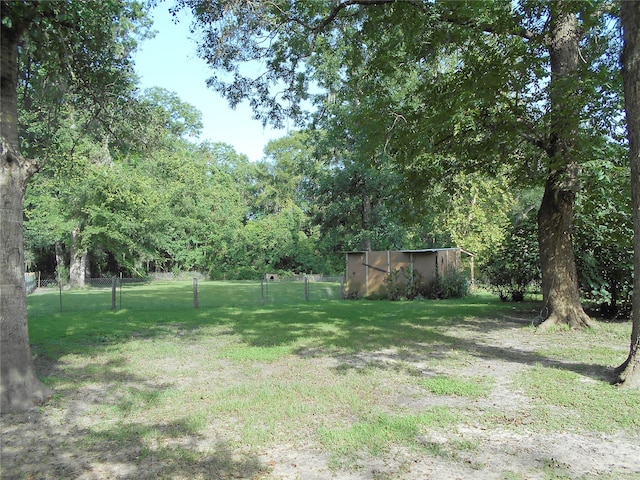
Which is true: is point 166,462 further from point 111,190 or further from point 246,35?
point 111,190

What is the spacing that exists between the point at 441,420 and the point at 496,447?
0.75 metres

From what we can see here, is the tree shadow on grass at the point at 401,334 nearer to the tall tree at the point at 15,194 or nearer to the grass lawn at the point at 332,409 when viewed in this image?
the grass lawn at the point at 332,409

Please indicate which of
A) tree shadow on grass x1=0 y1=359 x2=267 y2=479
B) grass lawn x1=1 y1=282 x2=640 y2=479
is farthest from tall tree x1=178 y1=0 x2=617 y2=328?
tree shadow on grass x1=0 y1=359 x2=267 y2=479

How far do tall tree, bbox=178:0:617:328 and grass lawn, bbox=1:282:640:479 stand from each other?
12.0 ft

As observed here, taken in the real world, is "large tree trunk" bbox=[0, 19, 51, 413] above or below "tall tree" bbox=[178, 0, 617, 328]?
below

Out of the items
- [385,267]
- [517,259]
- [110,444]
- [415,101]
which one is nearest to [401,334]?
[415,101]

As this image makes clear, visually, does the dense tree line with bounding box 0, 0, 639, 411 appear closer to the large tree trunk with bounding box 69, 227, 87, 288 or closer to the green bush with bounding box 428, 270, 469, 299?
the green bush with bounding box 428, 270, 469, 299

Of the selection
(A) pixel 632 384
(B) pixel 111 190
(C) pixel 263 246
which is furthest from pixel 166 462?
(C) pixel 263 246

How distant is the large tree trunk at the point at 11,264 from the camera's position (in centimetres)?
555

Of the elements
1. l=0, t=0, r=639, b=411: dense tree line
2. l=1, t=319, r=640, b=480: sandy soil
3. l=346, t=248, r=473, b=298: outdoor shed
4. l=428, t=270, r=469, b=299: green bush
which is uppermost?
l=0, t=0, r=639, b=411: dense tree line

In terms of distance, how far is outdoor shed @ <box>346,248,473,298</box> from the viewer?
70.4 ft

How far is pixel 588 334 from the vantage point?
10.0m

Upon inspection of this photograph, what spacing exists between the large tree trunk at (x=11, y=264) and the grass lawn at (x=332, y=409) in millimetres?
400

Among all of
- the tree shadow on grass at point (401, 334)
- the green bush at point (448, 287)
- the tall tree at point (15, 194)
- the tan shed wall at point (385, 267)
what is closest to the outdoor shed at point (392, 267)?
the tan shed wall at point (385, 267)
